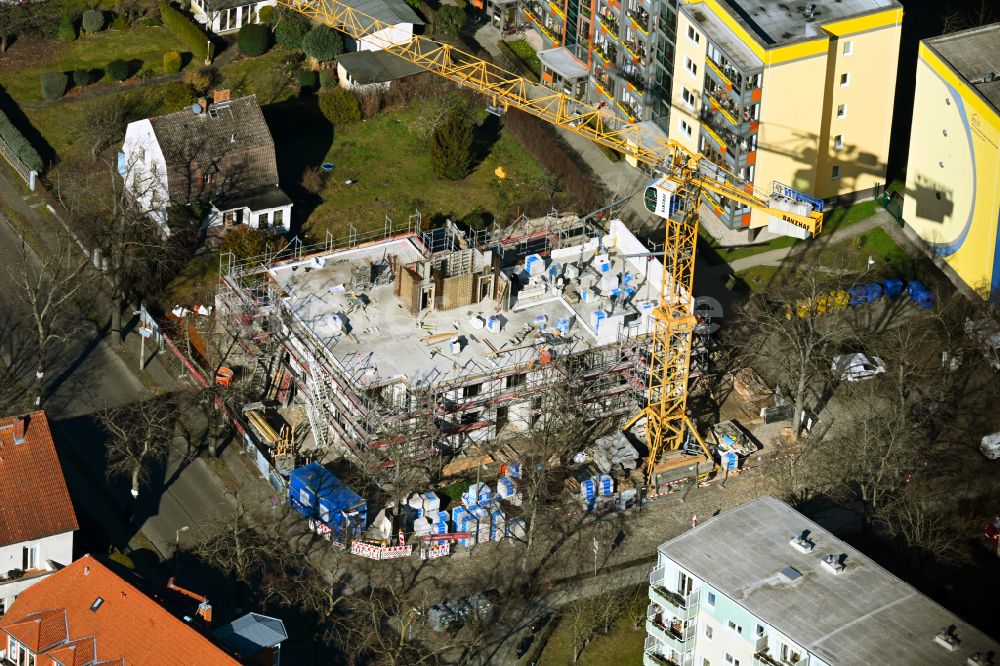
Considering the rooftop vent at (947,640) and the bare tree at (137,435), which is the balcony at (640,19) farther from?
the rooftop vent at (947,640)

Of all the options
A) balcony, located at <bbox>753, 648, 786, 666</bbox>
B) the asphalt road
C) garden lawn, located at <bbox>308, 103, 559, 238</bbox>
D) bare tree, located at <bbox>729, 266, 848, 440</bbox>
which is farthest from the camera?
garden lawn, located at <bbox>308, 103, 559, 238</bbox>

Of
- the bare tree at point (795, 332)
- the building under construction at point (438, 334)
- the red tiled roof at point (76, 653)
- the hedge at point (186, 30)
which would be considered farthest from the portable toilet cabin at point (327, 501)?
the hedge at point (186, 30)

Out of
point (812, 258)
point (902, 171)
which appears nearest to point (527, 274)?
point (812, 258)

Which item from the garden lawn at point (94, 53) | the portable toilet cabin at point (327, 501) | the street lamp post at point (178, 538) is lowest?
the street lamp post at point (178, 538)

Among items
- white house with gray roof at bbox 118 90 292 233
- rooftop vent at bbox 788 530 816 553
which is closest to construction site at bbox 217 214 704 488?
white house with gray roof at bbox 118 90 292 233

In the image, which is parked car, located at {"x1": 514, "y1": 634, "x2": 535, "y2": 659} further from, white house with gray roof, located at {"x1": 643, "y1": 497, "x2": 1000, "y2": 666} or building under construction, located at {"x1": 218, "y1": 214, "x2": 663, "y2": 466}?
building under construction, located at {"x1": 218, "y1": 214, "x2": 663, "y2": 466}

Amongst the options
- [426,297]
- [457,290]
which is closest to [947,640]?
[457,290]

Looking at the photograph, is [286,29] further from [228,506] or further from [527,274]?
[228,506]
